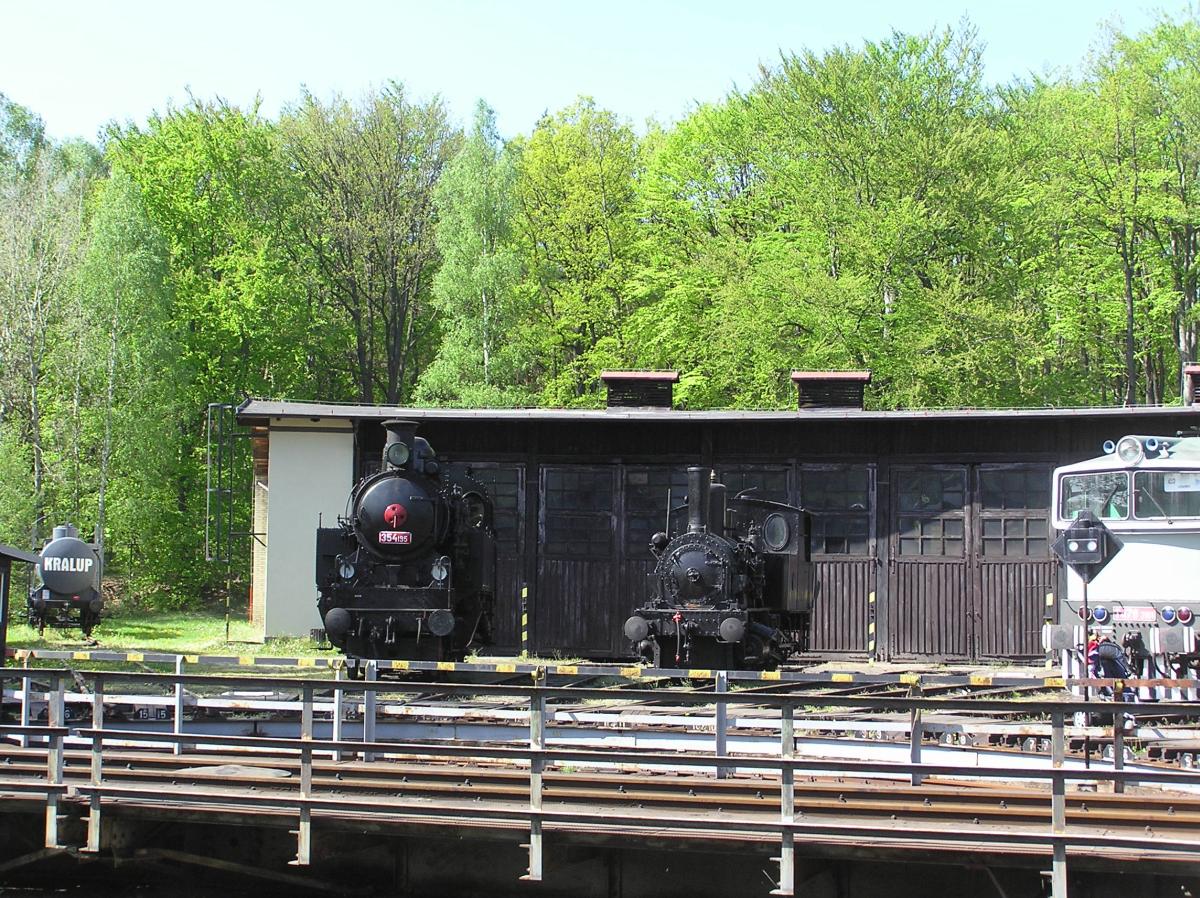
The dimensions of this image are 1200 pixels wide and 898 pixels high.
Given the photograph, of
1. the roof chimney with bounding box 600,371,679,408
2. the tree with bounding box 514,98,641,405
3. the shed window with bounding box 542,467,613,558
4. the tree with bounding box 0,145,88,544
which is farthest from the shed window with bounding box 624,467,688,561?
the tree with bounding box 0,145,88,544

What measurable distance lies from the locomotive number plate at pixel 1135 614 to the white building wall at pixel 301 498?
13.5 metres

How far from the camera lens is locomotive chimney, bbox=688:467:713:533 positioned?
61.3 feet

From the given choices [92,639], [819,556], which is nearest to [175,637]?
[92,639]

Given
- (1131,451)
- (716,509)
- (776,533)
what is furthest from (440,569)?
(1131,451)

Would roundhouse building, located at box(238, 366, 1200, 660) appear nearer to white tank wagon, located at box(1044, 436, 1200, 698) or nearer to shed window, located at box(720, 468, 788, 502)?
shed window, located at box(720, 468, 788, 502)

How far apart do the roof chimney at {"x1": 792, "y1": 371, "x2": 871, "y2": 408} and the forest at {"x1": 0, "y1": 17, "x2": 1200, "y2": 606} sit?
10028 millimetres

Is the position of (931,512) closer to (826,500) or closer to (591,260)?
(826,500)

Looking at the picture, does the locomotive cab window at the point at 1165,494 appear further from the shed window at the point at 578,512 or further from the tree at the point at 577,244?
the tree at the point at 577,244

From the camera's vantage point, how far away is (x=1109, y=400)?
136 ft

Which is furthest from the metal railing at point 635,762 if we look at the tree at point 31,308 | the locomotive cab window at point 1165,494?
the tree at point 31,308

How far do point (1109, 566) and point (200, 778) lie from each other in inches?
451

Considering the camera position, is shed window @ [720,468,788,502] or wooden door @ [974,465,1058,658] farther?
shed window @ [720,468,788,502]

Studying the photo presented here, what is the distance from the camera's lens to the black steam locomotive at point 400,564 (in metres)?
18.3

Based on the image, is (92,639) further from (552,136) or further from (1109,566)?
(552,136)
